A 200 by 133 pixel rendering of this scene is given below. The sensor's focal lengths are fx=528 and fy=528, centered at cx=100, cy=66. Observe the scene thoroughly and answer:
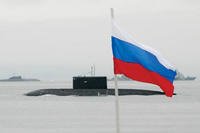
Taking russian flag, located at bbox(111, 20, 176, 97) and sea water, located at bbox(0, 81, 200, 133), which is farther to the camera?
sea water, located at bbox(0, 81, 200, 133)

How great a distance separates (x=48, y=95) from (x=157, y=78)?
12312cm

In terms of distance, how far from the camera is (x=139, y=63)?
47.8ft

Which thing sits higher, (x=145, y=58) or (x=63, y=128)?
(x=145, y=58)

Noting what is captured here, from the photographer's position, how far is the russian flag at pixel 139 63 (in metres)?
14.2

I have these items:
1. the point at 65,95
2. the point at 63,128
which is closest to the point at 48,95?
the point at 65,95

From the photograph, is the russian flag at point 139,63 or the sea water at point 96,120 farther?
the sea water at point 96,120

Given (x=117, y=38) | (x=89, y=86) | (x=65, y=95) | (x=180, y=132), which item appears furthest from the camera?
(x=65, y=95)

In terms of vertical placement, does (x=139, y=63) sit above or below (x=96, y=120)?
above

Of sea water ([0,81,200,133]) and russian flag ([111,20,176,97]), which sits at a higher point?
russian flag ([111,20,176,97])

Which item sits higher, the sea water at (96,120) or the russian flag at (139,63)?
the russian flag at (139,63)

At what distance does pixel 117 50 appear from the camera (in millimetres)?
14328

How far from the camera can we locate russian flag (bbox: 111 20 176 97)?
1423 cm

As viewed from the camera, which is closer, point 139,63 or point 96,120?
point 139,63

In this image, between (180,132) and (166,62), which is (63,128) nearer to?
(180,132)
